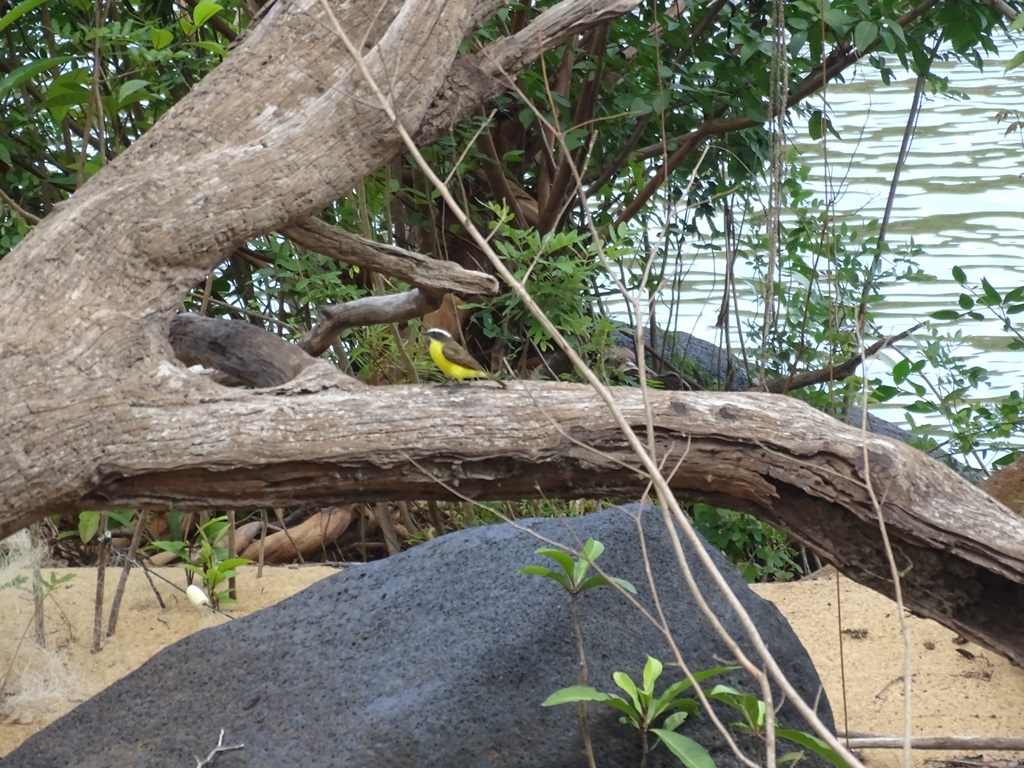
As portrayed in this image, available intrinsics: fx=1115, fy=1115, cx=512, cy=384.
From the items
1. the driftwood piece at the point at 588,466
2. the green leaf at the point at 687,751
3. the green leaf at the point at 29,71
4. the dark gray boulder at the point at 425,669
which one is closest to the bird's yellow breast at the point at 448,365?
the dark gray boulder at the point at 425,669

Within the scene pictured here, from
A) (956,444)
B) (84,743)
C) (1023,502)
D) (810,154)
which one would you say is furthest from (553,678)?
(810,154)

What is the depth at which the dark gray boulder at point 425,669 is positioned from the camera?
295 cm

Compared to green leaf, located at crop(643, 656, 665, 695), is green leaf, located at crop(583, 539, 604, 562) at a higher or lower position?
higher

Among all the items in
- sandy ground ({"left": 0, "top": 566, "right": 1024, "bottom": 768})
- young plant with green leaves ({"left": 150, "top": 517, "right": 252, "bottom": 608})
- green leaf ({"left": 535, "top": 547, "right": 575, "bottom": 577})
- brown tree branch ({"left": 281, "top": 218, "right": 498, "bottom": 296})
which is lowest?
sandy ground ({"left": 0, "top": 566, "right": 1024, "bottom": 768})

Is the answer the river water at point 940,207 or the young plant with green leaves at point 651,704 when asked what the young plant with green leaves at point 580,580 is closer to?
the young plant with green leaves at point 651,704

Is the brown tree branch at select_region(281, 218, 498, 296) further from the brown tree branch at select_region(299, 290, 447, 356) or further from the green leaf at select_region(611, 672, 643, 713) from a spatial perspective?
the green leaf at select_region(611, 672, 643, 713)

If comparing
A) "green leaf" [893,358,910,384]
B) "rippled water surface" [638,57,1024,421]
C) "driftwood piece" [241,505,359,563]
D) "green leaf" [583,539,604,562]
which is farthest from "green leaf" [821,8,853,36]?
"driftwood piece" [241,505,359,563]

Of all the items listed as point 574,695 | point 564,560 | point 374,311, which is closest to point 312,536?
point 374,311

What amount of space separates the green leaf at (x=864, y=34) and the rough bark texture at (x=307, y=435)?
2.05 m

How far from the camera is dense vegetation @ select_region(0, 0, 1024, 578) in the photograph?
4.96 meters

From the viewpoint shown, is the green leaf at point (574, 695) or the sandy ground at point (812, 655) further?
the sandy ground at point (812, 655)

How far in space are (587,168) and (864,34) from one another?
1.96m

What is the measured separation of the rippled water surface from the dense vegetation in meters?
1.52

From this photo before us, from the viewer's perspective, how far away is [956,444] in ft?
20.9
